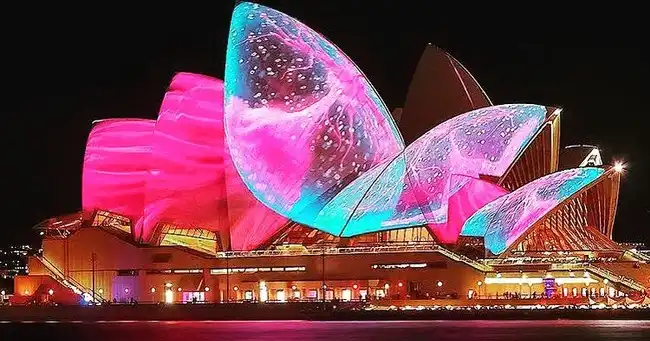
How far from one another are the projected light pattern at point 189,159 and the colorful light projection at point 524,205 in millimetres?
14957

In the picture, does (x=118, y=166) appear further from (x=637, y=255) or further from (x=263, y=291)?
(x=637, y=255)

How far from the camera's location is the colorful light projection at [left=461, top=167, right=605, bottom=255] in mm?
57562

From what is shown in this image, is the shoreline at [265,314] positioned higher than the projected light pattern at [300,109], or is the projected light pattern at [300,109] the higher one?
the projected light pattern at [300,109]

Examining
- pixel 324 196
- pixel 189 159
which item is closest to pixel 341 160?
pixel 324 196

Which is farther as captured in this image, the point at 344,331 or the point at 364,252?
the point at 364,252

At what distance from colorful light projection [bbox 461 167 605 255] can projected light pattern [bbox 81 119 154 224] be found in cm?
2050

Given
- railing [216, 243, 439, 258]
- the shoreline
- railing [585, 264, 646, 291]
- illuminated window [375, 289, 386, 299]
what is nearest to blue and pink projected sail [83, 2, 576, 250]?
railing [216, 243, 439, 258]

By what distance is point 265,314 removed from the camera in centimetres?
5912

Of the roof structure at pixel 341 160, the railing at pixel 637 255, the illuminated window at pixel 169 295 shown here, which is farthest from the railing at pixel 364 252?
the railing at pixel 637 255

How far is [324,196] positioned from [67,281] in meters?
20.1

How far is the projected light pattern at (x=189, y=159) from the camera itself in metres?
64.9

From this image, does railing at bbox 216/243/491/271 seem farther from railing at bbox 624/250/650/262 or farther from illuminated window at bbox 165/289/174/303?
railing at bbox 624/250/650/262

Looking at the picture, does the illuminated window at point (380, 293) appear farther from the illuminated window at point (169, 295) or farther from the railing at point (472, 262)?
the illuminated window at point (169, 295)

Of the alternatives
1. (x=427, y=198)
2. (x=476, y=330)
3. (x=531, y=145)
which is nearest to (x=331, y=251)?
(x=427, y=198)
